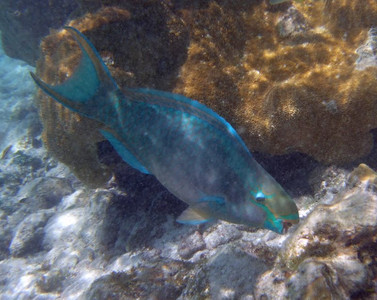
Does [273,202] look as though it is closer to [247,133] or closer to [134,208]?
[247,133]

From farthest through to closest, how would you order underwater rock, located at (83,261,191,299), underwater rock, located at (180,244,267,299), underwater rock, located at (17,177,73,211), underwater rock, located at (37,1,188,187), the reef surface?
underwater rock, located at (17,177,73,211) → underwater rock, located at (37,1,188,187) → underwater rock, located at (83,261,191,299) → underwater rock, located at (180,244,267,299) → the reef surface

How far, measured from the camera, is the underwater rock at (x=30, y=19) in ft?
29.5

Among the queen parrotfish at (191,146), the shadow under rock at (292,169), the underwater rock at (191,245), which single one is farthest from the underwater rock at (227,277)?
the shadow under rock at (292,169)

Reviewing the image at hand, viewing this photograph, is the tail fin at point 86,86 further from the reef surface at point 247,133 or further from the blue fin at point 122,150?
the reef surface at point 247,133

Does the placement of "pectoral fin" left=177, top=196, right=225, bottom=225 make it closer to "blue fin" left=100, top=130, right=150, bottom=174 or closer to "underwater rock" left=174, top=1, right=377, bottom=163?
"blue fin" left=100, top=130, right=150, bottom=174

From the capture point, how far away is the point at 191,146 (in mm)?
1742

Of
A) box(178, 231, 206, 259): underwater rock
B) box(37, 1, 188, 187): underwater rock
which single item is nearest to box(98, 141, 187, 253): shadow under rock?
box(178, 231, 206, 259): underwater rock

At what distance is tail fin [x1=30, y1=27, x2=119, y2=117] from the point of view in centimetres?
162

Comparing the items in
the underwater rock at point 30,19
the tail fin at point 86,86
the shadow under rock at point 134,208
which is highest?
the underwater rock at point 30,19

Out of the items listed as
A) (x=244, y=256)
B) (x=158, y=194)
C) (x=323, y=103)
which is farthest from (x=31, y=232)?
(x=323, y=103)

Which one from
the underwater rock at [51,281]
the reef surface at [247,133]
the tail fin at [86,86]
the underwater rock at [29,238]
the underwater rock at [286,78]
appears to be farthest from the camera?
the underwater rock at [29,238]

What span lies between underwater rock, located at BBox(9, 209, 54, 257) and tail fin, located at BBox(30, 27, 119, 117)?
20.3 ft

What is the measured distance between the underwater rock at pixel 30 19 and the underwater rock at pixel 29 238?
668 cm

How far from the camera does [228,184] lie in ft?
5.74
